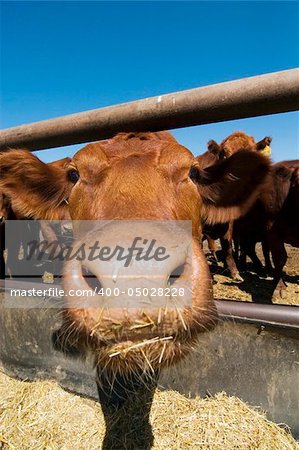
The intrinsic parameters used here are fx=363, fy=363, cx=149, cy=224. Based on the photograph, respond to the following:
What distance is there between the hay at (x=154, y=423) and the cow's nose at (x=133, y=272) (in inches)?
53.1

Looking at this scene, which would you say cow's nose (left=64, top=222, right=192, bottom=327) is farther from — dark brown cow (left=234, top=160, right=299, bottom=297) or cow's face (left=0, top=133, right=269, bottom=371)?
dark brown cow (left=234, top=160, right=299, bottom=297)

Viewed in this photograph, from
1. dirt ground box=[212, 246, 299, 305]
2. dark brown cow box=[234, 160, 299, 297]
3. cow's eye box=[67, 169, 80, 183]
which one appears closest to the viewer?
cow's eye box=[67, 169, 80, 183]

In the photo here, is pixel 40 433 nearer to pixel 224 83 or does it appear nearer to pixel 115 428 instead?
pixel 115 428

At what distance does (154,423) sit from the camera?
2713mm

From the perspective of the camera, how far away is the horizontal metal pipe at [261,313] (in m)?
2.12

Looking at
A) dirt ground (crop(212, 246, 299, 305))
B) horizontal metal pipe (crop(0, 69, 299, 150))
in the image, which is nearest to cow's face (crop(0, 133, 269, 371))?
horizontal metal pipe (crop(0, 69, 299, 150))

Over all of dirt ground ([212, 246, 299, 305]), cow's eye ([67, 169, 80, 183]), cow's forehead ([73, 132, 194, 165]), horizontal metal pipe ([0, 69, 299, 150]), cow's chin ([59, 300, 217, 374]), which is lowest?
dirt ground ([212, 246, 299, 305])

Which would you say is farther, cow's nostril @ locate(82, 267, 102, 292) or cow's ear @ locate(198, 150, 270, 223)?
cow's ear @ locate(198, 150, 270, 223)

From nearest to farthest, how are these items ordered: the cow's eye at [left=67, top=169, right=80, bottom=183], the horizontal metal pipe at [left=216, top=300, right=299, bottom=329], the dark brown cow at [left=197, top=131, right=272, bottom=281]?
the horizontal metal pipe at [left=216, top=300, right=299, bottom=329], the cow's eye at [left=67, top=169, right=80, bottom=183], the dark brown cow at [left=197, top=131, right=272, bottom=281]

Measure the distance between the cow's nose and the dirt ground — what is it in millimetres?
5474

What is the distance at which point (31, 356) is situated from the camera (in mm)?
3402

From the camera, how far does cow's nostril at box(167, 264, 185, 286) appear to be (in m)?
1.66

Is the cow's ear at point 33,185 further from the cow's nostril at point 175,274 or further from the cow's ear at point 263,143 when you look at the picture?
the cow's ear at point 263,143

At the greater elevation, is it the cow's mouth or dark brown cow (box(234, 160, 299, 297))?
the cow's mouth
